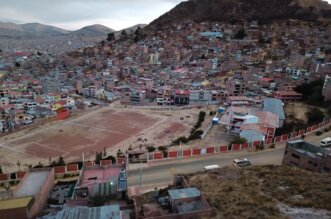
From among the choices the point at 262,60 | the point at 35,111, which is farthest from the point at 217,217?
the point at 262,60

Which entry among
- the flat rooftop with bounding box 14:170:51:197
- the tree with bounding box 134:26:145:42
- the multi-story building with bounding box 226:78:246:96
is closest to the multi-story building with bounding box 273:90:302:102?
the multi-story building with bounding box 226:78:246:96

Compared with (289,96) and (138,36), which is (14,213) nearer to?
(289,96)

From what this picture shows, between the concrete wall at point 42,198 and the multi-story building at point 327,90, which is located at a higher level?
the multi-story building at point 327,90

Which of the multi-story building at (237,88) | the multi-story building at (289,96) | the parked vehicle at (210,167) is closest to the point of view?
the parked vehicle at (210,167)

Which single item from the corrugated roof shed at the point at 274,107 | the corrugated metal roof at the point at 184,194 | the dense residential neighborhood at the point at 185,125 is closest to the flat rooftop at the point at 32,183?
the dense residential neighborhood at the point at 185,125

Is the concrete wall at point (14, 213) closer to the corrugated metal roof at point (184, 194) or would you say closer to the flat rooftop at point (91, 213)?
the flat rooftop at point (91, 213)

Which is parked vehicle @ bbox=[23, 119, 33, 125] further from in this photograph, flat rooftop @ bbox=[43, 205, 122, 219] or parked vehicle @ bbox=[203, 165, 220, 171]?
flat rooftop @ bbox=[43, 205, 122, 219]

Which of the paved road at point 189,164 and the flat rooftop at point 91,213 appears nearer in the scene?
the flat rooftop at point 91,213
